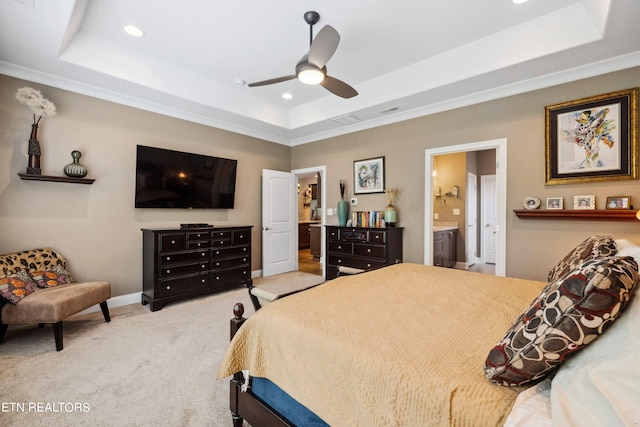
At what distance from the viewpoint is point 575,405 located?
69 cm

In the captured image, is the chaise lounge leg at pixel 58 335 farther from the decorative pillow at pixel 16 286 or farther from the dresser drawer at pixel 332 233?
the dresser drawer at pixel 332 233

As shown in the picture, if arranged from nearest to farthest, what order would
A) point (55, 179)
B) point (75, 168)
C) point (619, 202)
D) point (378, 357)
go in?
point (378, 357), point (619, 202), point (55, 179), point (75, 168)

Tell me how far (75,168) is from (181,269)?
5.52ft

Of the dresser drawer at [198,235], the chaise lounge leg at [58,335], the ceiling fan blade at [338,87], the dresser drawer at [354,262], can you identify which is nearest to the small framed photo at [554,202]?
the dresser drawer at [354,262]

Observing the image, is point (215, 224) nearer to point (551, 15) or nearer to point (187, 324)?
point (187, 324)

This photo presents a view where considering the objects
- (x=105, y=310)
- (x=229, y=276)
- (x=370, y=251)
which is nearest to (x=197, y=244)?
(x=229, y=276)

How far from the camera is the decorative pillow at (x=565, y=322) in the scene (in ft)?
2.56

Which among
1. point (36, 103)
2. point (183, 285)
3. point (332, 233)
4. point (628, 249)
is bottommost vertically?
point (183, 285)

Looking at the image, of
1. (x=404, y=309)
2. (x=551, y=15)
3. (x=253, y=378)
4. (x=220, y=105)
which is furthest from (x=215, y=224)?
(x=551, y=15)

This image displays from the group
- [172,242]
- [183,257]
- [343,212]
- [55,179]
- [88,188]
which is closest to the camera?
[55,179]

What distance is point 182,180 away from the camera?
4195 millimetres

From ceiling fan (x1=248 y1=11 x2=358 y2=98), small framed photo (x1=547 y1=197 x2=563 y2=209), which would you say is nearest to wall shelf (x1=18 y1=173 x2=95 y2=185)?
ceiling fan (x1=248 y1=11 x2=358 y2=98)

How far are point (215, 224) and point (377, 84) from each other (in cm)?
333

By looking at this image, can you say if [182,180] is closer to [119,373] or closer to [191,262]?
[191,262]
